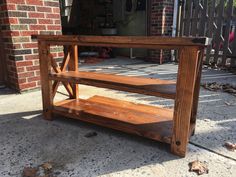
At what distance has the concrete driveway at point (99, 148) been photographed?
131 cm

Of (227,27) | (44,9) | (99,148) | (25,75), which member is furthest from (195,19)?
(99,148)

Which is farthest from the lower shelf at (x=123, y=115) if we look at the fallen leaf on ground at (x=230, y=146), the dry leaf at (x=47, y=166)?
the dry leaf at (x=47, y=166)

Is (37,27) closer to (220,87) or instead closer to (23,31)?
(23,31)

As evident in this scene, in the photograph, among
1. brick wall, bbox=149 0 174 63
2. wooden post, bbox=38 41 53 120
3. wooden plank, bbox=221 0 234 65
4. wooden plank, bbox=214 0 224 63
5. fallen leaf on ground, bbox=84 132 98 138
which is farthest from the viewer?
brick wall, bbox=149 0 174 63

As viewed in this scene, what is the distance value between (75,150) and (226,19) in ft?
13.2

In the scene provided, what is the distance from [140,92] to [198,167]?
1.97ft

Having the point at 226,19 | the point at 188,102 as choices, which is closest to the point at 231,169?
the point at 188,102

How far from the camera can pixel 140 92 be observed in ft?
4.91

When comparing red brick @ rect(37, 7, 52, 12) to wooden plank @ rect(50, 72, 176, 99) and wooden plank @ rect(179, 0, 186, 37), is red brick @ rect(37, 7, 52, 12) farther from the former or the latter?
wooden plank @ rect(179, 0, 186, 37)

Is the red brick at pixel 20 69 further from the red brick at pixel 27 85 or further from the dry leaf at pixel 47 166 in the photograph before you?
the dry leaf at pixel 47 166

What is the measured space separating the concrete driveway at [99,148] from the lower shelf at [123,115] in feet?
0.33

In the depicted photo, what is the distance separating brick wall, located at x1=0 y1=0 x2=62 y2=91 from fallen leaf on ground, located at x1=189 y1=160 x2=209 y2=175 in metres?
2.21

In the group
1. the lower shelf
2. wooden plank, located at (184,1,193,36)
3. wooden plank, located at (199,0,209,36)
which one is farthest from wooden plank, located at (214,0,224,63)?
the lower shelf

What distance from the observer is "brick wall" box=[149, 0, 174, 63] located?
4.55 meters
